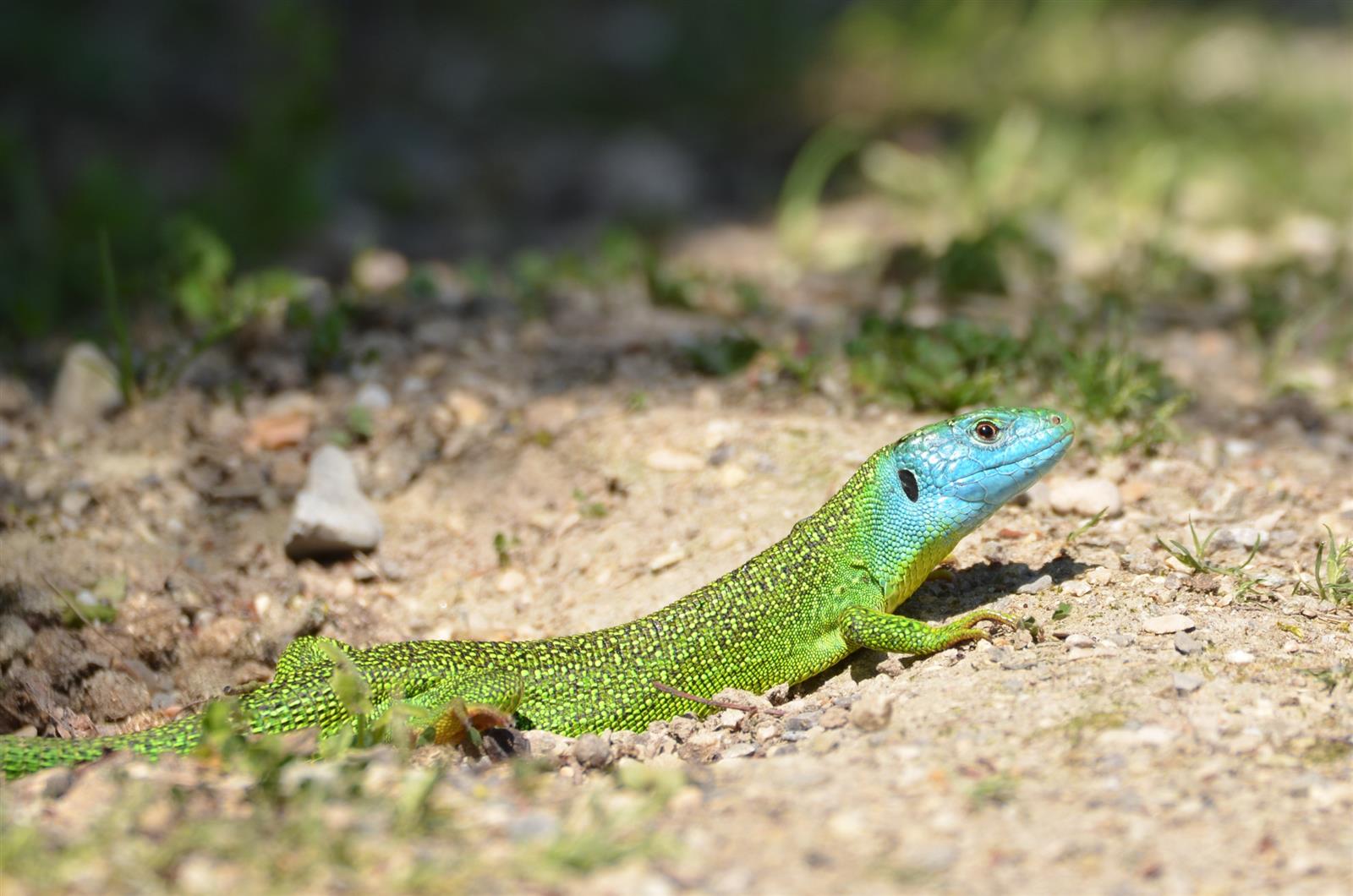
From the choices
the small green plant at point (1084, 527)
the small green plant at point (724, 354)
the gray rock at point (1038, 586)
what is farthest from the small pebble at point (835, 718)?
the small green plant at point (724, 354)

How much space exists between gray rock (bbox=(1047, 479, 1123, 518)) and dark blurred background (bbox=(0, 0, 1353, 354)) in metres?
3.13

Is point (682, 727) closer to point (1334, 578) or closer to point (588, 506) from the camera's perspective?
point (588, 506)

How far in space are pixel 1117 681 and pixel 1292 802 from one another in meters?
0.64

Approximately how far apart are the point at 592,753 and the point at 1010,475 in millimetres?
1551

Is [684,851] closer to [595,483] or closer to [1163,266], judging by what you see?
[595,483]

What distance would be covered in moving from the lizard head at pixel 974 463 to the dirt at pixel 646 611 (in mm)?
427

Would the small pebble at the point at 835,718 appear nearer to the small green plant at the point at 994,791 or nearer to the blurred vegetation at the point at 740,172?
the small green plant at the point at 994,791

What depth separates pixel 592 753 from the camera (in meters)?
3.90

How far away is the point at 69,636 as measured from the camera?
4637mm

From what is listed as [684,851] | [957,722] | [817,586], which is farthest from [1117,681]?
[684,851]

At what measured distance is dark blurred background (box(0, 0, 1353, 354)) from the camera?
780 cm

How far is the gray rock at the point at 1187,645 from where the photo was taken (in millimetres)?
3908

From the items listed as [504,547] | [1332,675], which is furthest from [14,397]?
[1332,675]

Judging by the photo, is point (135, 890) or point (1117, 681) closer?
point (135, 890)
